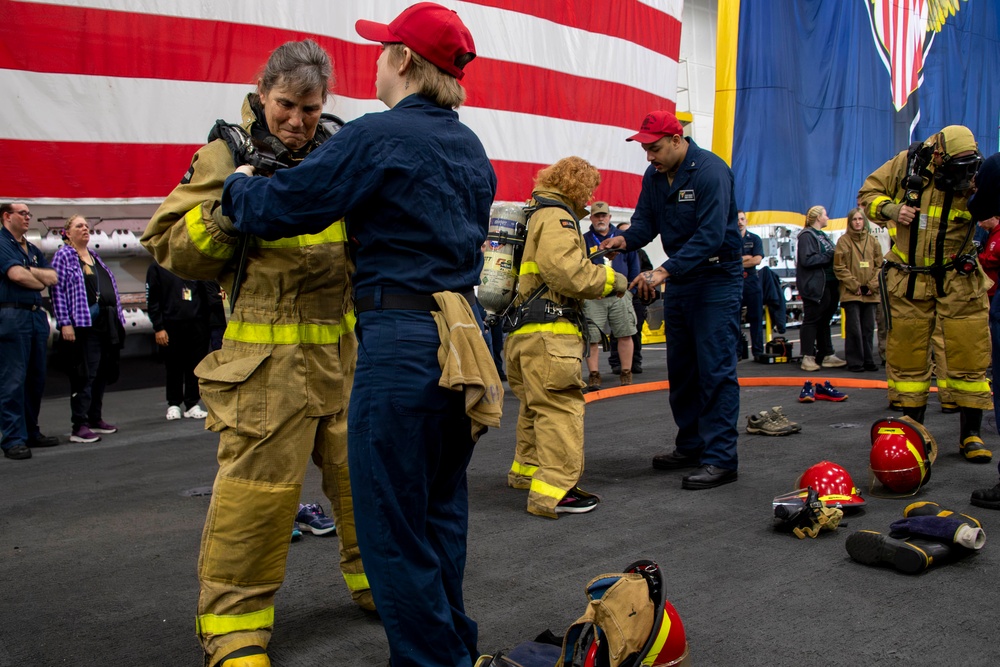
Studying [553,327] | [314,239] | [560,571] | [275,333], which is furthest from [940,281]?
[275,333]

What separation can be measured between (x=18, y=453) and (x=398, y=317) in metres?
5.70

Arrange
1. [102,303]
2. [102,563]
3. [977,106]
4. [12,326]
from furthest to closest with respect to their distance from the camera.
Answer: [977,106], [102,303], [12,326], [102,563]

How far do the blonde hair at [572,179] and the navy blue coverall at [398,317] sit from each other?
232 cm

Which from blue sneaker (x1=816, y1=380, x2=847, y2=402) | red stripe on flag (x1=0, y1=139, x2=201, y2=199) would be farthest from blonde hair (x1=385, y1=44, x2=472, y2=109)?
red stripe on flag (x1=0, y1=139, x2=201, y2=199)

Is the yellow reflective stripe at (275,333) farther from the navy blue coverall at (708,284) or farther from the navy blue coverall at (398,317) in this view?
the navy blue coverall at (708,284)

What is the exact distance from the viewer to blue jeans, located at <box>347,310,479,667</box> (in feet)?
7.41

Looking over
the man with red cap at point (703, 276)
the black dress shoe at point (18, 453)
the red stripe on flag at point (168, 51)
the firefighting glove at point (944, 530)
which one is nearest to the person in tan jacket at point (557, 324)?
the man with red cap at point (703, 276)

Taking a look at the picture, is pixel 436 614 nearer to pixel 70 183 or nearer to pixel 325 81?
pixel 325 81

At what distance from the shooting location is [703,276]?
5.09m

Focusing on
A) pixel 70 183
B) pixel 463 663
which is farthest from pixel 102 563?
pixel 70 183

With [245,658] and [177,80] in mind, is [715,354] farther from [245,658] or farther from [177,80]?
[177,80]

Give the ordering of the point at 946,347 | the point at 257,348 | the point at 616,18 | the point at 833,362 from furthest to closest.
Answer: the point at 616,18, the point at 833,362, the point at 946,347, the point at 257,348

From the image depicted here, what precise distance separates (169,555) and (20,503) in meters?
1.80

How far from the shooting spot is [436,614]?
2.28 m
